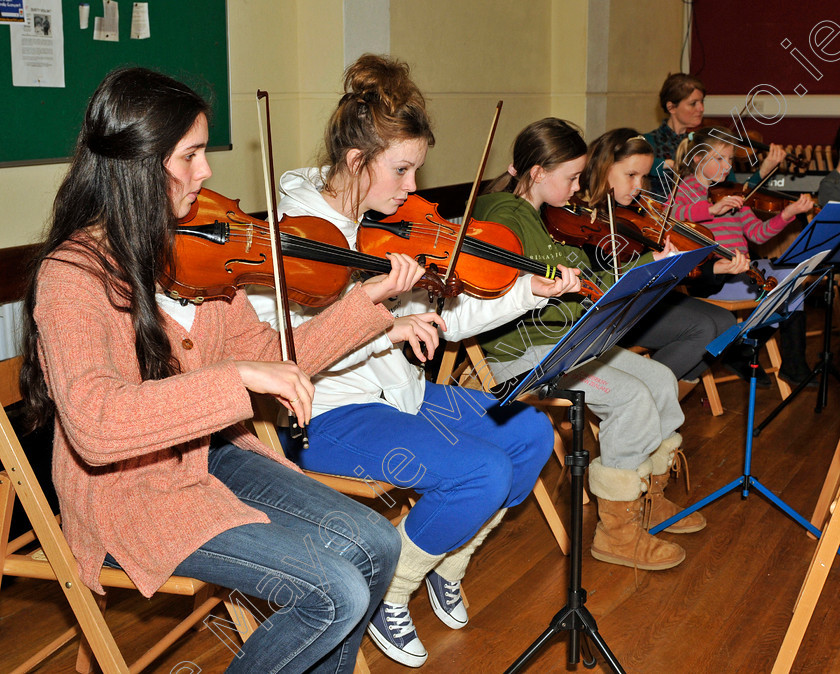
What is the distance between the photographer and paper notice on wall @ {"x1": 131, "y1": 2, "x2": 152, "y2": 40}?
2230 mm

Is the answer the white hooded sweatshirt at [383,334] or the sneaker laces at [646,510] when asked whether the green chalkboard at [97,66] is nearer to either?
the white hooded sweatshirt at [383,334]

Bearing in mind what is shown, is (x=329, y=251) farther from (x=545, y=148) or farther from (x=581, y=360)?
(x=545, y=148)

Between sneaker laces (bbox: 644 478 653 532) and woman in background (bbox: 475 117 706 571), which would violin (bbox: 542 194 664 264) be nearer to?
woman in background (bbox: 475 117 706 571)

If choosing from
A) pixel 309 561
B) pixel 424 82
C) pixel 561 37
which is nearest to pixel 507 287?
pixel 309 561

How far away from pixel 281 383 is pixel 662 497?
144 cm

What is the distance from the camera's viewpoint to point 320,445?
1644 millimetres

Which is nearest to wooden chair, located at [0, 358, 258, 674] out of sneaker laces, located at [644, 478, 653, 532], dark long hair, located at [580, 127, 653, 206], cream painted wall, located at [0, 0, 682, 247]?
cream painted wall, located at [0, 0, 682, 247]

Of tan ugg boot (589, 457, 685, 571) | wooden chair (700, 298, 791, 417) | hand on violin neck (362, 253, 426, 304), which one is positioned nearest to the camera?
hand on violin neck (362, 253, 426, 304)

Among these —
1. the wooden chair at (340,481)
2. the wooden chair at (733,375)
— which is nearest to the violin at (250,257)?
the wooden chair at (340,481)

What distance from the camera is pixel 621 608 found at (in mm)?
1910

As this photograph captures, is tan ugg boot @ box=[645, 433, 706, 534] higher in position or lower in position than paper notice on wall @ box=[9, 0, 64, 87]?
lower

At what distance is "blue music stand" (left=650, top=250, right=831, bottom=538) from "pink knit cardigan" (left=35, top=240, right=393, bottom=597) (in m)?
0.95

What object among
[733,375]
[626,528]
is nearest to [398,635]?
[626,528]

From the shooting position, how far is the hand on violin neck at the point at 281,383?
3.78 feet
